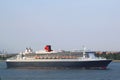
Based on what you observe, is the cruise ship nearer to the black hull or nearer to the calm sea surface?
the black hull

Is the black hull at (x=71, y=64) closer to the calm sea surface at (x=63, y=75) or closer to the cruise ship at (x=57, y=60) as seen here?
the cruise ship at (x=57, y=60)

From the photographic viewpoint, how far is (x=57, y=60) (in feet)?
288

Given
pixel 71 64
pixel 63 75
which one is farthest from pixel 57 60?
pixel 63 75

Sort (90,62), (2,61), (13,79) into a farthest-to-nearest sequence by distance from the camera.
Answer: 1. (2,61)
2. (90,62)
3. (13,79)

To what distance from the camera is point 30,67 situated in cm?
9094

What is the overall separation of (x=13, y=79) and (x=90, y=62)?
27.8m

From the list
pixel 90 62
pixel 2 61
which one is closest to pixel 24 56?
pixel 90 62

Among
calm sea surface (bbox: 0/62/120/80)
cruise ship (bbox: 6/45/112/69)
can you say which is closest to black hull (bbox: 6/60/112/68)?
cruise ship (bbox: 6/45/112/69)

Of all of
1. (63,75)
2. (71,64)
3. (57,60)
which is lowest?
(63,75)

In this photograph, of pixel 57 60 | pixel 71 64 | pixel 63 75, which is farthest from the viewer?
pixel 57 60

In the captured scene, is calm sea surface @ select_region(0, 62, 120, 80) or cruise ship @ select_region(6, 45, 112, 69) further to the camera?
cruise ship @ select_region(6, 45, 112, 69)

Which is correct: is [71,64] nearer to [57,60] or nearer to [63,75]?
[57,60]

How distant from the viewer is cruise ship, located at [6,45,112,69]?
85.5 m

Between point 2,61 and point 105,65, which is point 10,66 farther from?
point 2,61
